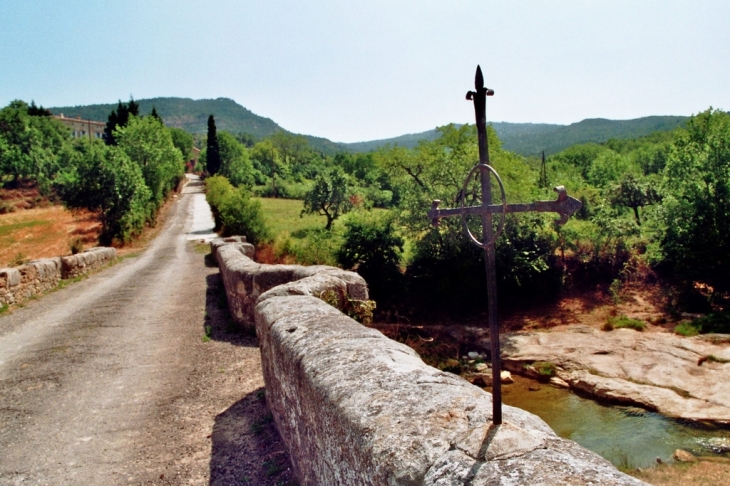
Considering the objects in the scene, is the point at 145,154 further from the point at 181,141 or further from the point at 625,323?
the point at 181,141

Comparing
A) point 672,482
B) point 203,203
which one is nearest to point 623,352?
point 672,482

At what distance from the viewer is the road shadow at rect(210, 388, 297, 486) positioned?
455 cm

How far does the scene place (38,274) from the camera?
13852 mm

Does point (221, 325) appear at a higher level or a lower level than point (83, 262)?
lower

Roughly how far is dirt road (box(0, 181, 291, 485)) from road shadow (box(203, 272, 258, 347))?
0.03 metres

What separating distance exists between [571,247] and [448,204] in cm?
875

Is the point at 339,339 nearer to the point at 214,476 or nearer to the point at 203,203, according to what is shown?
the point at 214,476

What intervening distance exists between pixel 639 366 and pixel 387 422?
1593 cm

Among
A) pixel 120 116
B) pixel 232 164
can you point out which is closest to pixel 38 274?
pixel 120 116

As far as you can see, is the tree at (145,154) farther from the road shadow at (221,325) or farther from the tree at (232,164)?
the road shadow at (221,325)

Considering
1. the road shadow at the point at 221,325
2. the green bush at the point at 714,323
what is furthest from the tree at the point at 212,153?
the green bush at the point at 714,323

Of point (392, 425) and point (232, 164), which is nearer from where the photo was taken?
point (392, 425)

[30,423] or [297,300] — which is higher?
[297,300]

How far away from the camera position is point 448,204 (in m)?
21.3
